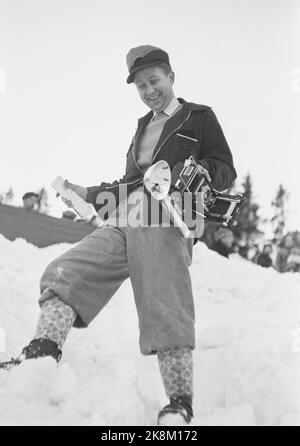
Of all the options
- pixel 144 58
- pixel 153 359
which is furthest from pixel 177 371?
pixel 144 58

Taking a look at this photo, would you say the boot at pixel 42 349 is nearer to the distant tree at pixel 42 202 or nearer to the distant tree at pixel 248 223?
the distant tree at pixel 42 202

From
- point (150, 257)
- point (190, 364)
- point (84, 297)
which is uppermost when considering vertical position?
point (150, 257)

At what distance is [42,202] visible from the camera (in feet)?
10.0

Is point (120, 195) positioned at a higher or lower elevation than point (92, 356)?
higher

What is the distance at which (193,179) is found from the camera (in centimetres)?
146

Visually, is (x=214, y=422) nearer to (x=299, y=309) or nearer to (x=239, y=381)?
(x=239, y=381)

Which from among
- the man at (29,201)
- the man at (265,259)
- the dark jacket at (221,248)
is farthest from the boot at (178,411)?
the man at (265,259)

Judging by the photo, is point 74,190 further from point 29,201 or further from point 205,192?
point 29,201

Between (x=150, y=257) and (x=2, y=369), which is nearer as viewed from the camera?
(x=150, y=257)

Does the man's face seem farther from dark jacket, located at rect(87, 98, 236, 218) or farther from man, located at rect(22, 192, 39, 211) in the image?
man, located at rect(22, 192, 39, 211)

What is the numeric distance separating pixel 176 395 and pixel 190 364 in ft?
0.28

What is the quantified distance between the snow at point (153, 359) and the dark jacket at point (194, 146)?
58 centimetres

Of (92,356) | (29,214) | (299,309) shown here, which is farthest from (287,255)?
(92,356)

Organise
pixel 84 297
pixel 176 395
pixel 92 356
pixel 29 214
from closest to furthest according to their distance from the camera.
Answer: pixel 176 395
pixel 84 297
pixel 92 356
pixel 29 214
